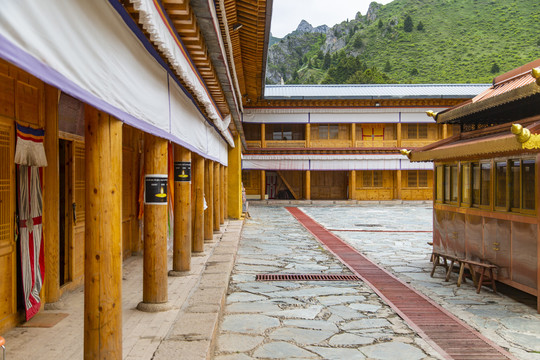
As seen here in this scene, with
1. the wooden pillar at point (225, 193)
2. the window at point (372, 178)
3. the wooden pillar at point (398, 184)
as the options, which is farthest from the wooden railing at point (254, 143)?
the wooden pillar at point (225, 193)

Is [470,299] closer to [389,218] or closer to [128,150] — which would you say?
[128,150]

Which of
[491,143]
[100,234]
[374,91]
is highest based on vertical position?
[374,91]

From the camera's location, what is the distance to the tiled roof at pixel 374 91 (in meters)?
31.0

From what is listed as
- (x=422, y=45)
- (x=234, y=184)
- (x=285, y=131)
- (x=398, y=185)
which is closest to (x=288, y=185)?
(x=285, y=131)

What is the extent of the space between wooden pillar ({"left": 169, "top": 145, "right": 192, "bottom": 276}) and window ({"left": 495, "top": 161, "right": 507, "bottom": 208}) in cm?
472

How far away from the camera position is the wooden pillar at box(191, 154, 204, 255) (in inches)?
371

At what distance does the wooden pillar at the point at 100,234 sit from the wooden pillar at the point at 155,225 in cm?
213

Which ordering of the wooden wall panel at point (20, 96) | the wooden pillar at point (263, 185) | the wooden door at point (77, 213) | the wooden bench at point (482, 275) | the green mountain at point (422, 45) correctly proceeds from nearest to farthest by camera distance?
1. the wooden wall panel at point (20, 96)
2. the wooden door at point (77, 213)
3. the wooden bench at point (482, 275)
4. the wooden pillar at point (263, 185)
5. the green mountain at point (422, 45)

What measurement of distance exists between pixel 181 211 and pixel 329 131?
85.6 ft

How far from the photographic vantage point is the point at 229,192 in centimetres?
1930

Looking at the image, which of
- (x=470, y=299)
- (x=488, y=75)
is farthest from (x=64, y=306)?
(x=488, y=75)

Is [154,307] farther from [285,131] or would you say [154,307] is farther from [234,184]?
[285,131]

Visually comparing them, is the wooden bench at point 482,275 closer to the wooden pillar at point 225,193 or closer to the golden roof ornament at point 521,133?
the golden roof ornament at point 521,133

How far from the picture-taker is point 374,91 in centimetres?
3434
